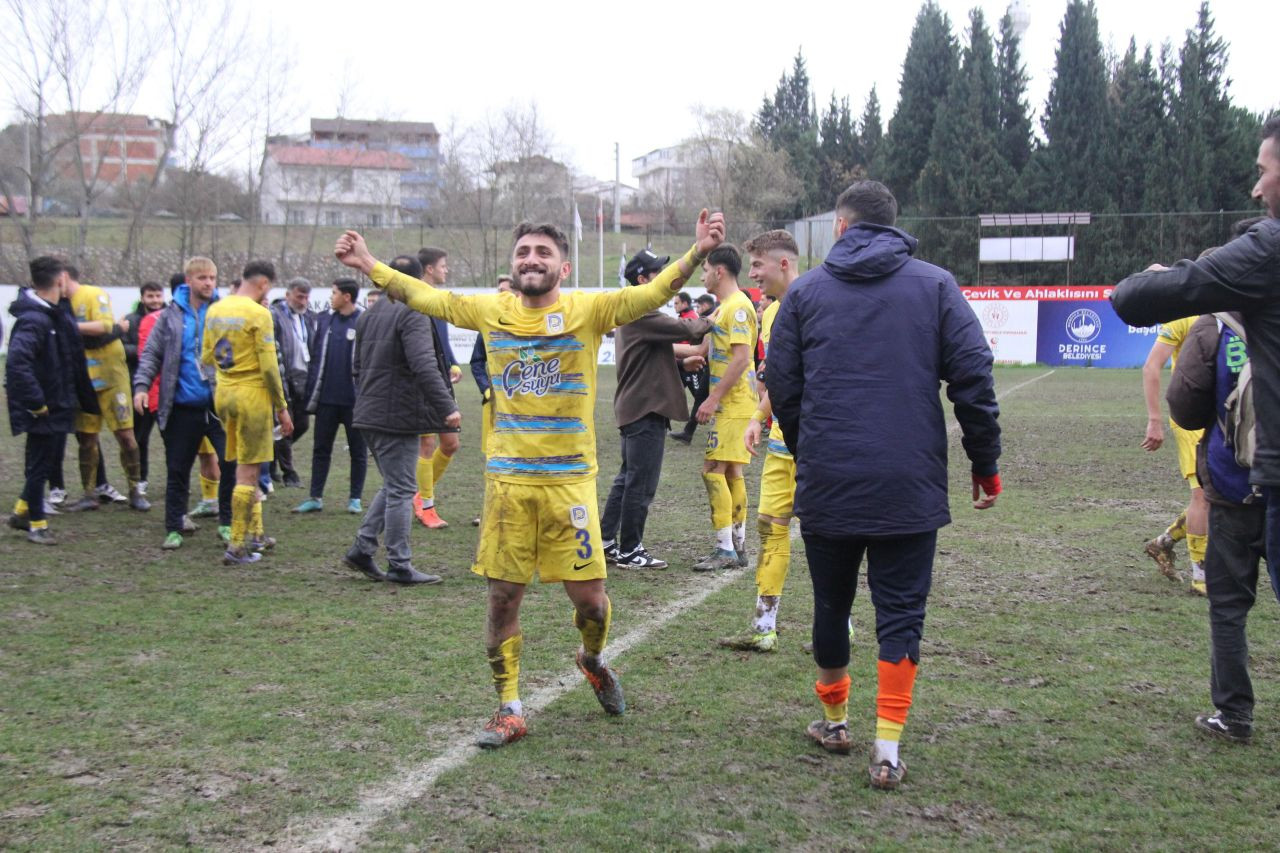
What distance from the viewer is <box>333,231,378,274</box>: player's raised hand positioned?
14.6 ft

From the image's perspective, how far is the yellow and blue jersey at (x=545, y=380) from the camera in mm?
4352

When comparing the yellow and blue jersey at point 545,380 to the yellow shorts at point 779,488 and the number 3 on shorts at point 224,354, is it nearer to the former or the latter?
the yellow shorts at point 779,488

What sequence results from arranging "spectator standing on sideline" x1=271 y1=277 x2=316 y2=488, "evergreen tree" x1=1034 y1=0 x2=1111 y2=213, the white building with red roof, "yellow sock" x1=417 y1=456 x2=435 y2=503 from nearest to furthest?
"yellow sock" x1=417 y1=456 x2=435 y2=503
"spectator standing on sideline" x1=271 y1=277 x2=316 y2=488
the white building with red roof
"evergreen tree" x1=1034 y1=0 x2=1111 y2=213

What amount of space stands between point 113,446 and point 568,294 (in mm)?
11351

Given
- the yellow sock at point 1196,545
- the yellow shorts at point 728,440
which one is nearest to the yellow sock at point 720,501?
the yellow shorts at point 728,440

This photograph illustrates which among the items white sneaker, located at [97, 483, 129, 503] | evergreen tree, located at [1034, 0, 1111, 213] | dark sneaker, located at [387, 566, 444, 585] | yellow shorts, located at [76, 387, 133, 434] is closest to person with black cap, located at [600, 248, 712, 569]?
dark sneaker, located at [387, 566, 444, 585]

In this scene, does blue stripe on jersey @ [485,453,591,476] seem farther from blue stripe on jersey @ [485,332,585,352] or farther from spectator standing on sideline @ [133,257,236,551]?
spectator standing on sideline @ [133,257,236,551]

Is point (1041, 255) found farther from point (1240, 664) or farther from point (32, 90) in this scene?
point (1240, 664)

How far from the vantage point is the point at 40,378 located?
8.15 metres

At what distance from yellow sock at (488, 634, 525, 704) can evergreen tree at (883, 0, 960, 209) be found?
2127 inches

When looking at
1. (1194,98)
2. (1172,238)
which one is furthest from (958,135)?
(1172,238)

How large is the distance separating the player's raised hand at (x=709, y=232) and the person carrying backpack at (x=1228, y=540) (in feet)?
6.15

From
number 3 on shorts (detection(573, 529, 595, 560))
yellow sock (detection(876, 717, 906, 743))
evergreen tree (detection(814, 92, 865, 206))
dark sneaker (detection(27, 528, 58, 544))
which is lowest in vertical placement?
dark sneaker (detection(27, 528, 58, 544))

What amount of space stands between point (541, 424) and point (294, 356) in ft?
22.8
